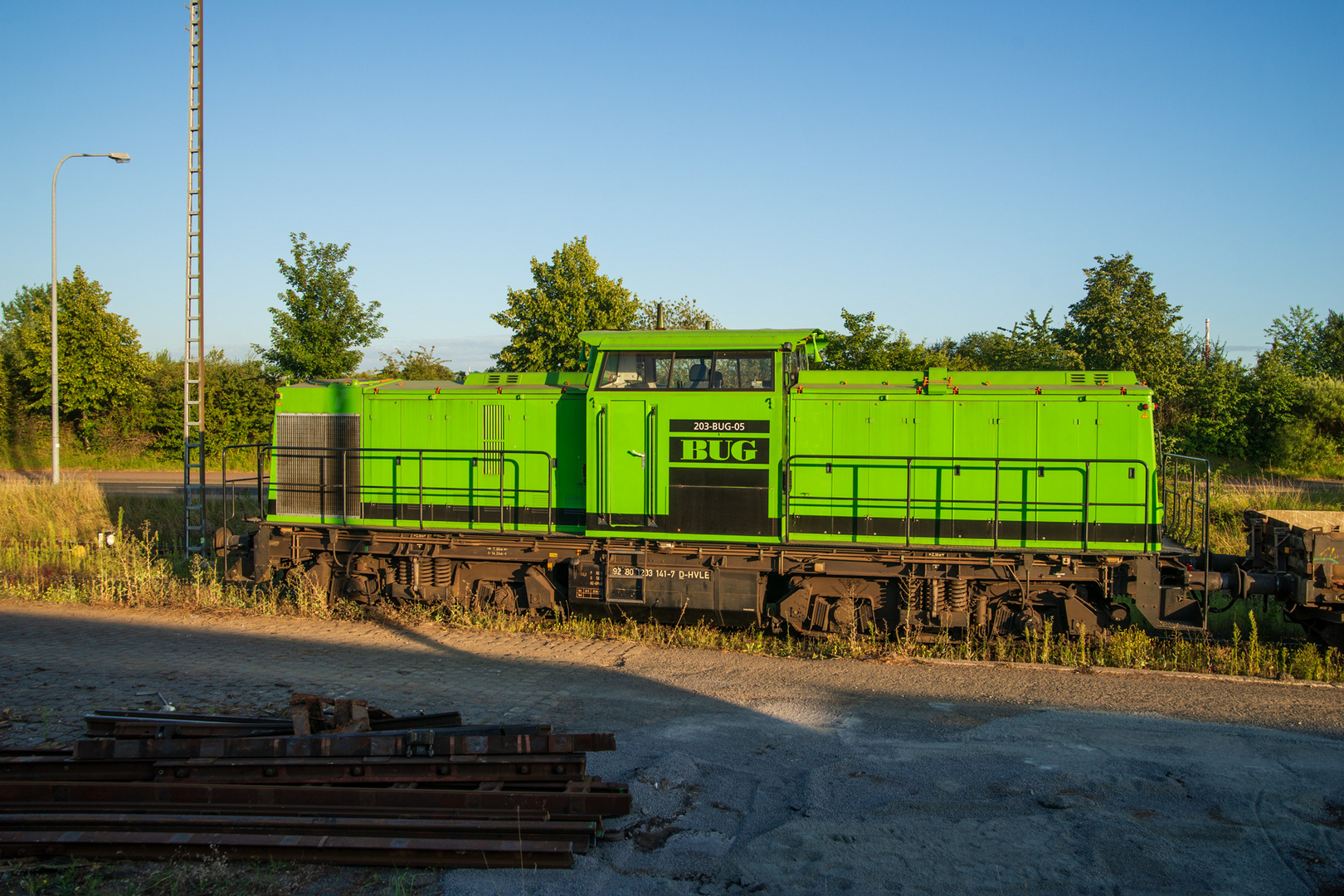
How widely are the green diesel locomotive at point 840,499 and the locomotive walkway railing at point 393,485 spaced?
0.22 meters

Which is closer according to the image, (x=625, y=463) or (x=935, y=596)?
(x=935, y=596)

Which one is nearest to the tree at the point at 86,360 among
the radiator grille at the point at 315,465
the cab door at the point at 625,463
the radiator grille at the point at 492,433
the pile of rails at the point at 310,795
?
the radiator grille at the point at 315,465

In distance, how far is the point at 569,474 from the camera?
33.2ft

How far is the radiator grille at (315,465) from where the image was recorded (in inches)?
426

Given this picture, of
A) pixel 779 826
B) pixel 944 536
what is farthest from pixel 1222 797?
pixel 944 536

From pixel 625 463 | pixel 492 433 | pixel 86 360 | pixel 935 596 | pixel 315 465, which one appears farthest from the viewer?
pixel 86 360

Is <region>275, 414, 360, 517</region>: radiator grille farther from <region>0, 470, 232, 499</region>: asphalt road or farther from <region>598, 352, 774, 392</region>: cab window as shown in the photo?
<region>0, 470, 232, 499</region>: asphalt road

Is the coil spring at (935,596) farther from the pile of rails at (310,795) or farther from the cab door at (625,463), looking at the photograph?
the pile of rails at (310,795)

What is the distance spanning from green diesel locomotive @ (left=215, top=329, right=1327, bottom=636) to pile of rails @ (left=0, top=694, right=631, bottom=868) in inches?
170

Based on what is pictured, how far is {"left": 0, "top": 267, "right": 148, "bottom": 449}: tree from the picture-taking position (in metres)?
30.0

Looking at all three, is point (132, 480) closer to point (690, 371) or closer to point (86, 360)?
point (86, 360)

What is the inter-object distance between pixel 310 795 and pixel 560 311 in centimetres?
1677

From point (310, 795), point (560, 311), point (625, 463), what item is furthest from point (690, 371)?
point (560, 311)

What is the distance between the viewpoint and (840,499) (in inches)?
363
